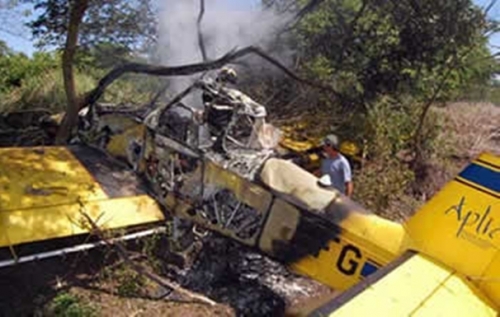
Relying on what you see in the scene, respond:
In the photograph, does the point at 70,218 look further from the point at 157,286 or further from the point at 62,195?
the point at 157,286

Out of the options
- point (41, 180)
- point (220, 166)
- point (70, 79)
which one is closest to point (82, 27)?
point (70, 79)

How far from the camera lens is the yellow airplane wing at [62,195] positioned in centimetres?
507

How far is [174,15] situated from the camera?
10.4 m

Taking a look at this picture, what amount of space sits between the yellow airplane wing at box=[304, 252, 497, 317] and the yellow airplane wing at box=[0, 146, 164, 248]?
3179 millimetres

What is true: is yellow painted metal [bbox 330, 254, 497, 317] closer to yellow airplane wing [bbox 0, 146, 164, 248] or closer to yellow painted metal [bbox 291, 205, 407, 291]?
yellow painted metal [bbox 291, 205, 407, 291]

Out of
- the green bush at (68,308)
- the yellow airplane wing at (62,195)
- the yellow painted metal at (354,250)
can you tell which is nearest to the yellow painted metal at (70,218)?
the yellow airplane wing at (62,195)

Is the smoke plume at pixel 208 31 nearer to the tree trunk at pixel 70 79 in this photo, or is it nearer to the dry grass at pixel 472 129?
the tree trunk at pixel 70 79

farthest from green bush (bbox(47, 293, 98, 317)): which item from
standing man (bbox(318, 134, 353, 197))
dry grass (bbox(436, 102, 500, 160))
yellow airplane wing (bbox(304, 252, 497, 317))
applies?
dry grass (bbox(436, 102, 500, 160))

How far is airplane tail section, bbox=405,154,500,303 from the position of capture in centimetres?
340

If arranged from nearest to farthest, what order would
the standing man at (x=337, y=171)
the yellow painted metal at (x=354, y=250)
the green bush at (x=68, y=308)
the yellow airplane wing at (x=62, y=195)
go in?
the yellow painted metal at (x=354, y=250) < the green bush at (x=68, y=308) < the yellow airplane wing at (x=62, y=195) < the standing man at (x=337, y=171)

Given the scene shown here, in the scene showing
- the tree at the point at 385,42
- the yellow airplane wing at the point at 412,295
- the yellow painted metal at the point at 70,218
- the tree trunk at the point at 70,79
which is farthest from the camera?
the tree at the point at 385,42

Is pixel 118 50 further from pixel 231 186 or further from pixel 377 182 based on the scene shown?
pixel 231 186

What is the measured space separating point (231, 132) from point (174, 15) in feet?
17.7

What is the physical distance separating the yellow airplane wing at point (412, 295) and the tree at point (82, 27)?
19.0 feet
